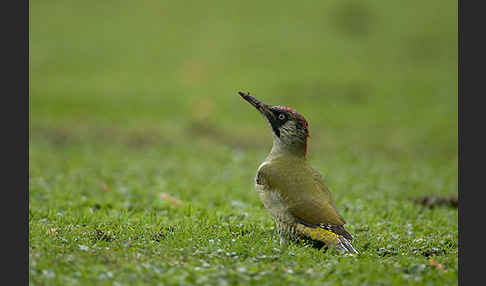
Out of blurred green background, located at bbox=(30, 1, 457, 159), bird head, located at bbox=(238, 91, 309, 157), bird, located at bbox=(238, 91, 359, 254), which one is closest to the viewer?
bird, located at bbox=(238, 91, 359, 254)

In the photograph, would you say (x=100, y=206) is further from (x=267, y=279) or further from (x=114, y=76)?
(x=114, y=76)

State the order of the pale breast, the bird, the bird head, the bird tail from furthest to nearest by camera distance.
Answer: the bird head < the pale breast < the bird < the bird tail

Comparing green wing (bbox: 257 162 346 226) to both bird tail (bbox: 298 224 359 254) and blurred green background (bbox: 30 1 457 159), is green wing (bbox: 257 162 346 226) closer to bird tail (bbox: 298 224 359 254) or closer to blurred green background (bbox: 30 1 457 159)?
bird tail (bbox: 298 224 359 254)

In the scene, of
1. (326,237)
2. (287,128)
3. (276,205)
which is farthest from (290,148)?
(326,237)

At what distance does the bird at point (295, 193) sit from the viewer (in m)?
7.95

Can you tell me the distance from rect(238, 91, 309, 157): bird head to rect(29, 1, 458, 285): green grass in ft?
4.89

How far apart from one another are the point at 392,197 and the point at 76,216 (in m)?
7.83

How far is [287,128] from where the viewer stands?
884 centimetres

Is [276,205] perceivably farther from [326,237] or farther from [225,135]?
[225,135]

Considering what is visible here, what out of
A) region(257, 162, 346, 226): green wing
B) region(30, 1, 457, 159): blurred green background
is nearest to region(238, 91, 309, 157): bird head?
region(257, 162, 346, 226): green wing

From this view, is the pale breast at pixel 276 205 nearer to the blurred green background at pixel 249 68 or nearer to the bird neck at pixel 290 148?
the bird neck at pixel 290 148

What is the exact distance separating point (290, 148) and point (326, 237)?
1662 mm

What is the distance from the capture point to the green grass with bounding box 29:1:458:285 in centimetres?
746

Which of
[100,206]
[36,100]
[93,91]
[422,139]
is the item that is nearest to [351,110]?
[422,139]
